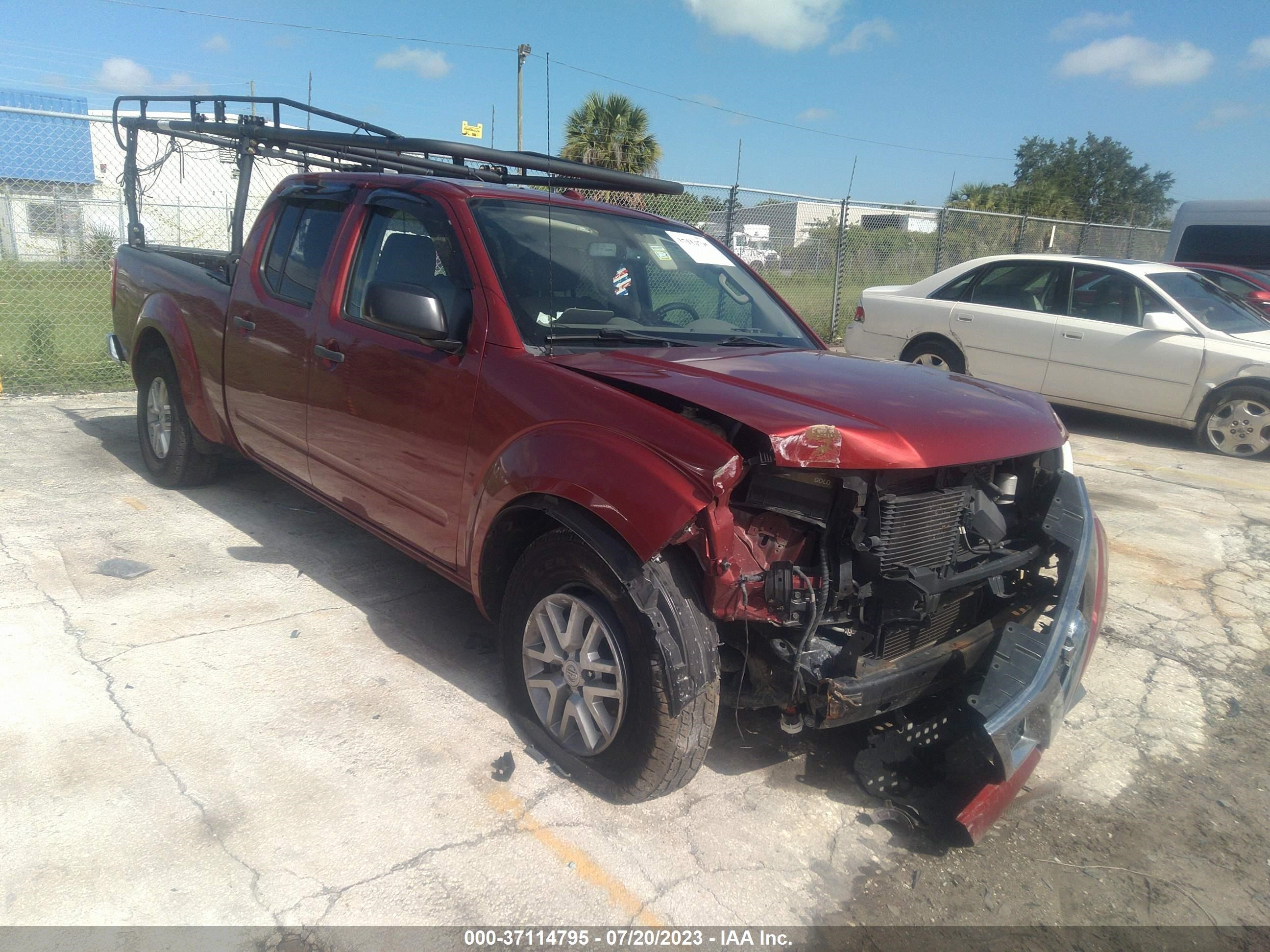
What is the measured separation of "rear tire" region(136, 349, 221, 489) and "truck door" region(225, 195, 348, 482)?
0.81 metres

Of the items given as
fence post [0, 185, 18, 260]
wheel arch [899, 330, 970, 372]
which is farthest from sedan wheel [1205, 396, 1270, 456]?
fence post [0, 185, 18, 260]

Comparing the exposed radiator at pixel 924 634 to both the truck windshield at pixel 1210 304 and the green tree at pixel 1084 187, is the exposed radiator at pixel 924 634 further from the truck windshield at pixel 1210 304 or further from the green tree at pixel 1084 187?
the green tree at pixel 1084 187

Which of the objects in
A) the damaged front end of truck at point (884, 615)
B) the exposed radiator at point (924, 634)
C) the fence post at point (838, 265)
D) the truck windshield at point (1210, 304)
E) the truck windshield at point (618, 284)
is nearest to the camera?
the damaged front end of truck at point (884, 615)

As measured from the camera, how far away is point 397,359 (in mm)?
3420

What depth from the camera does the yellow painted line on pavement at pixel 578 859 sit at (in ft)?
7.77

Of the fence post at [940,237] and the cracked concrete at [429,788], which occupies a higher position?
the fence post at [940,237]

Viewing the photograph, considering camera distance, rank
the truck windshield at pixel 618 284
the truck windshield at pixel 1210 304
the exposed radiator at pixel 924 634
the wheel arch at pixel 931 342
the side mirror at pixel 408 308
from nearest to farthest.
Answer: the exposed radiator at pixel 924 634
the side mirror at pixel 408 308
the truck windshield at pixel 618 284
the truck windshield at pixel 1210 304
the wheel arch at pixel 931 342

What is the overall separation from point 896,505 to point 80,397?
27.2ft

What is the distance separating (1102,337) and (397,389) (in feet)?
23.7

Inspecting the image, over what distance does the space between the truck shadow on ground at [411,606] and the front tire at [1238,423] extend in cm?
656

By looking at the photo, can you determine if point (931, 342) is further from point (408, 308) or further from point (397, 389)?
point (408, 308)

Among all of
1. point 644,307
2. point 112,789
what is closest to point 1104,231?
point 644,307

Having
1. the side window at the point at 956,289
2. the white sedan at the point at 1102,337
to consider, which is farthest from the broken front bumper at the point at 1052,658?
the side window at the point at 956,289

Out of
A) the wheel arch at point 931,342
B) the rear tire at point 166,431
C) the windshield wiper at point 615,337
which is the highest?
the windshield wiper at point 615,337
